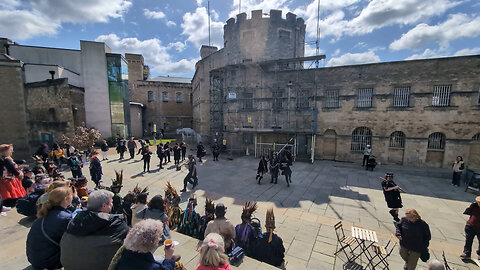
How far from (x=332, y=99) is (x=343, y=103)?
88 centimetres

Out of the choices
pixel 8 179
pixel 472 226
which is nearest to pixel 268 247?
pixel 472 226

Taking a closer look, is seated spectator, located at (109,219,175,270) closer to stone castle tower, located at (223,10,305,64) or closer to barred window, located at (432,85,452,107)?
barred window, located at (432,85,452,107)

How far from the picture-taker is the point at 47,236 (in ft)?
8.72

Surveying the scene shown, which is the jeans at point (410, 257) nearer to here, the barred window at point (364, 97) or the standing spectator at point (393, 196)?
the standing spectator at point (393, 196)

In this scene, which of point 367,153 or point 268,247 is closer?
point 268,247

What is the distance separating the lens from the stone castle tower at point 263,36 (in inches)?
758

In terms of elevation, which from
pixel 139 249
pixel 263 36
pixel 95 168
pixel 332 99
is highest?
pixel 263 36

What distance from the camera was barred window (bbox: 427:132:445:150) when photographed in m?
13.3

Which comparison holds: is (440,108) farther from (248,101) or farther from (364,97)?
(248,101)

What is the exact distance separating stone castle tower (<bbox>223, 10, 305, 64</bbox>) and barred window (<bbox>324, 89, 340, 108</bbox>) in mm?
7070

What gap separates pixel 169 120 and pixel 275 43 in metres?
24.9

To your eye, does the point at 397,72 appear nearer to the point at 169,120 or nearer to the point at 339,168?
the point at 339,168

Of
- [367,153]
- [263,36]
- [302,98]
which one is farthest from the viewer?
[263,36]

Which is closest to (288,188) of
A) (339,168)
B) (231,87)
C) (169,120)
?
(339,168)
